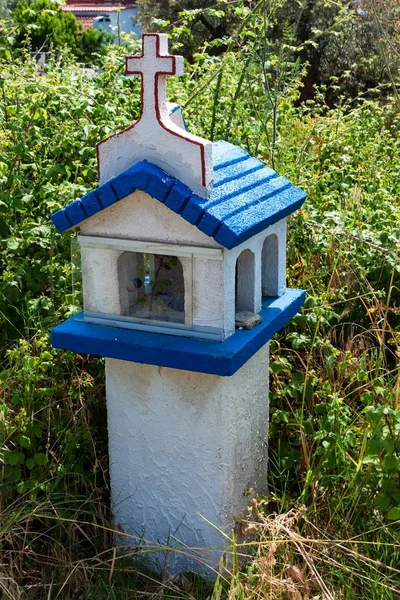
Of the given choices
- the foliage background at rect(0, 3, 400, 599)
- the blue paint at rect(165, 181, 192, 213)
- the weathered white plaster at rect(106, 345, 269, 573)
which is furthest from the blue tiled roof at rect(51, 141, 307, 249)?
the foliage background at rect(0, 3, 400, 599)

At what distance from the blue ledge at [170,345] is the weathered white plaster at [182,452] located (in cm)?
15

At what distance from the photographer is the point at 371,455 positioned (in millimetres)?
2414

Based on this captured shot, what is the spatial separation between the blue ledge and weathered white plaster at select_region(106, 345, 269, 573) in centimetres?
15

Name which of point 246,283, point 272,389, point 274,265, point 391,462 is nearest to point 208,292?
point 246,283

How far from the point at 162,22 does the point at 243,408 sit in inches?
80.8

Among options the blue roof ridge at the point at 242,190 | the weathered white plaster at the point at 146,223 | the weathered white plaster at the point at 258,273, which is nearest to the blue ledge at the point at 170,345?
the weathered white plaster at the point at 258,273

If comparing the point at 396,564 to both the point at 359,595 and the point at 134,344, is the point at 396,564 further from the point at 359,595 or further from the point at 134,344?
the point at 134,344

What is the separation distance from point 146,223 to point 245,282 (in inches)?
15.5

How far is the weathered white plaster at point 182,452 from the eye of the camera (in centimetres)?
243

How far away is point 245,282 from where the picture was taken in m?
2.48

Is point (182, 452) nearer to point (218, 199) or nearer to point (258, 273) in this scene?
point (258, 273)

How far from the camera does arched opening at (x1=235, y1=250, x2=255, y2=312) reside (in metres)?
2.45

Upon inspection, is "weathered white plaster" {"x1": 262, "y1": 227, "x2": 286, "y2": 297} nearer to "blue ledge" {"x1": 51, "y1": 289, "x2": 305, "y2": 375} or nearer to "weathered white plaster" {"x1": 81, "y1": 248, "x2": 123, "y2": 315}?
"blue ledge" {"x1": 51, "y1": 289, "x2": 305, "y2": 375}

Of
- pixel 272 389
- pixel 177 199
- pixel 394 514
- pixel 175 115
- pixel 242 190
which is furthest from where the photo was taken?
pixel 272 389
